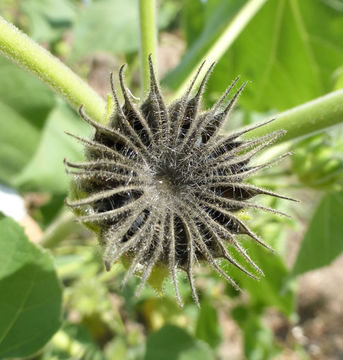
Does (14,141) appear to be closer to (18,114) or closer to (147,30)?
(18,114)

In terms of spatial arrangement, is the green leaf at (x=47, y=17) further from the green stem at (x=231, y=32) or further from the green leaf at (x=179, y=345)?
the green leaf at (x=179, y=345)

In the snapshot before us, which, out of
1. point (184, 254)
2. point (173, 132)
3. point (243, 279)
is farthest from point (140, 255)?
point (243, 279)

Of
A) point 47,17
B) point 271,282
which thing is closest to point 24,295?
point 271,282

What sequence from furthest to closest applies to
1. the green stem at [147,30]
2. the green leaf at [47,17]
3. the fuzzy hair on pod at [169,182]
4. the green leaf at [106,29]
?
the green leaf at [47,17]
the green leaf at [106,29]
the green stem at [147,30]
the fuzzy hair on pod at [169,182]

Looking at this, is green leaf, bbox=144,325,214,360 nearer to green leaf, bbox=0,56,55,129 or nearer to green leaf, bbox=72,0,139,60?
green leaf, bbox=0,56,55,129

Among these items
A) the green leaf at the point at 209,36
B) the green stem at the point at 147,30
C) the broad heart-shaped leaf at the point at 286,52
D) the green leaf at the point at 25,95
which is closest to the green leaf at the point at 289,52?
the broad heart-shaped leaf at the point at 286,52

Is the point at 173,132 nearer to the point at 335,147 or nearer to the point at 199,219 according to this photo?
the point at 199,219
